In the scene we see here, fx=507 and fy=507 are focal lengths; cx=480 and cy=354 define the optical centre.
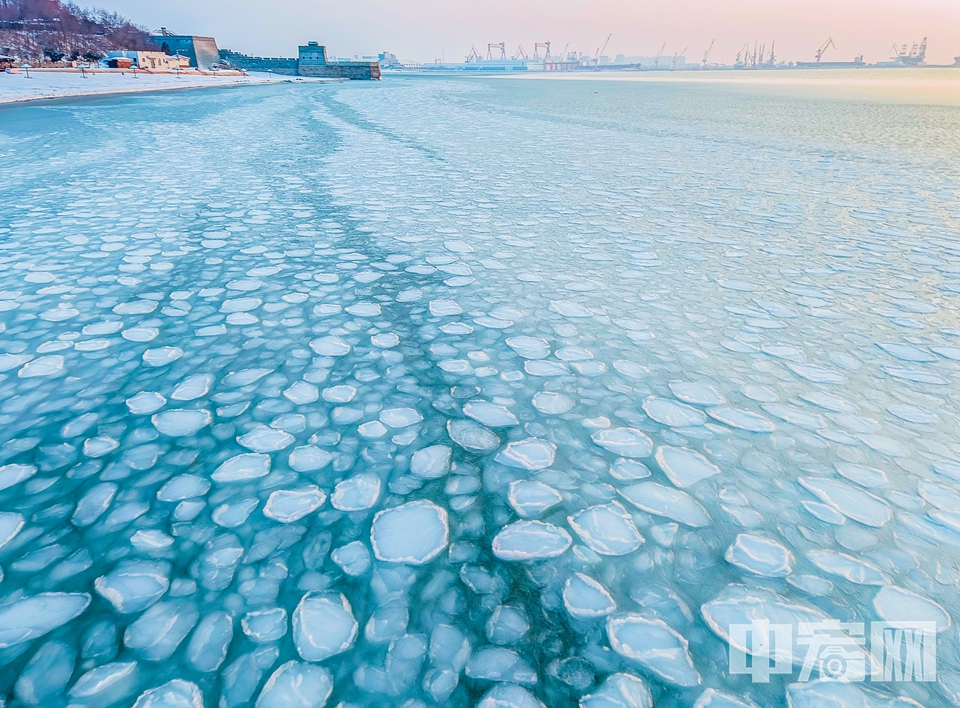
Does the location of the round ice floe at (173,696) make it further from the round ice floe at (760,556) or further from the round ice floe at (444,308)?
the round ice floe at (444,308)

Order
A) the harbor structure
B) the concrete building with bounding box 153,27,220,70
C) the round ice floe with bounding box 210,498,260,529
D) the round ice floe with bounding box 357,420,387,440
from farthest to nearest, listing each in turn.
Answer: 1. the concrete building with bounding box 153,27,220,70
2. the harbor structure
3. the round ice floe with bounding box 357,420,387,440
4. the round ice floe with bounding box 210,498,260,529

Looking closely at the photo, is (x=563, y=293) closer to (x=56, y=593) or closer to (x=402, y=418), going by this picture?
(x=402, y=418)

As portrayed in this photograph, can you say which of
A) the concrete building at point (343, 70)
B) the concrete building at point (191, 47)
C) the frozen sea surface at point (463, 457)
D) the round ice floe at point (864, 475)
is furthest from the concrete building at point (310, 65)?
the round ice floe at point (864, 475)

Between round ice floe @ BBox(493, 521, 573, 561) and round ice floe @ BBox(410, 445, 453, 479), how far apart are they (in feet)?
0.91

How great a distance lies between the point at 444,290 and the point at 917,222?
3.74 meters

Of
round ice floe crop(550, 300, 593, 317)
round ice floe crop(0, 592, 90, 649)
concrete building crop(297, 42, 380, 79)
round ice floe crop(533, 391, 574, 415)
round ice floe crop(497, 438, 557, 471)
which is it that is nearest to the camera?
round ice floe crop(0, 592, 90, 649)

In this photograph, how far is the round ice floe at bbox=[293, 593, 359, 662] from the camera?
0.98 m

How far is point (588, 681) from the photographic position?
947 millimetres

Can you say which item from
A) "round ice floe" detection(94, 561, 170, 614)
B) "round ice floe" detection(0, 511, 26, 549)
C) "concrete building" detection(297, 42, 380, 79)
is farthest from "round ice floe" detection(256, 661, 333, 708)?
"concrete building" detection(297, 42, 380, 79)

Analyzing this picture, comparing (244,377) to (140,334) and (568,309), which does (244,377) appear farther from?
(568,309)

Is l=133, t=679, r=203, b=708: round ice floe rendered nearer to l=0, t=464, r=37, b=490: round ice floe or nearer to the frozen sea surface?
the frozen sea surface

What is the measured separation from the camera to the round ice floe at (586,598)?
107 centimetres

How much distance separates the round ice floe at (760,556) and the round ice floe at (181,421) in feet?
5.08

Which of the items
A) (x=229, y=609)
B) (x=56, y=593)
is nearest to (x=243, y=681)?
(x=229, y=609)
